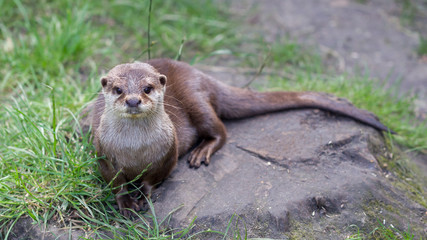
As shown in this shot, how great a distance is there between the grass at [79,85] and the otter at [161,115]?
16 centimetres

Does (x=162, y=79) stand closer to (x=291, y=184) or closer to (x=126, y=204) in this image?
(x=126, y=204)

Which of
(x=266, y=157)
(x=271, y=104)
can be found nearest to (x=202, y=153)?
(x=266, y=157)

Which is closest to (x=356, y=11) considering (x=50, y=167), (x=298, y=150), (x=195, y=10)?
(x=195, y=10)

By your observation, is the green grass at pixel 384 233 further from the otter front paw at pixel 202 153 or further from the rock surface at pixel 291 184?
the otter front paw at pixel 202 153

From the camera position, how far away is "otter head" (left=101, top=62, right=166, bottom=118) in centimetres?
188

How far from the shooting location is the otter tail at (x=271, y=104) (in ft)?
9.03

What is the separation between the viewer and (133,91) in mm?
1936

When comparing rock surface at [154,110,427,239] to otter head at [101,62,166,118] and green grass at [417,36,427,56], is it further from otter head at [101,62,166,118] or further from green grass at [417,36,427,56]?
green grass at [417,36,427,56]

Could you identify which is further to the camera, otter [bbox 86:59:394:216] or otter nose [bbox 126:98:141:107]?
otter [bbox 86:59:394:216]

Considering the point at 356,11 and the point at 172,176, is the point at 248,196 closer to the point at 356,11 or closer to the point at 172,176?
the point at 172,176

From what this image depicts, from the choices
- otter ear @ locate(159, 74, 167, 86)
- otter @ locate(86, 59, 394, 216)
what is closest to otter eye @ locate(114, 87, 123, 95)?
otter @ locate(86, 59, 394, 216)

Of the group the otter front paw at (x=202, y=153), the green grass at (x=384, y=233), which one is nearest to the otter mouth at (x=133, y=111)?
the otter front paw at (x=202, y=153)

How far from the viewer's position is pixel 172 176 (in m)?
2.37

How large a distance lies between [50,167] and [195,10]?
2.76 meters
